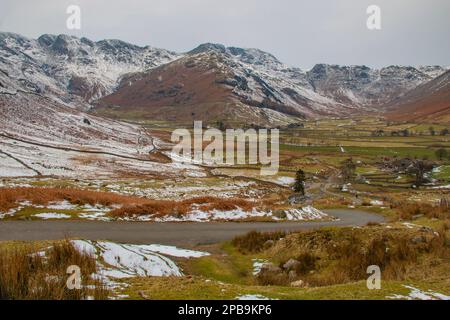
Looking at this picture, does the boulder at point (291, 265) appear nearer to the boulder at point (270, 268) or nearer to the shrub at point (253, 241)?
the boulder at point (270, 268)

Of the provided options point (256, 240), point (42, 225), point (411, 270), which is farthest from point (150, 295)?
point (42, 225)

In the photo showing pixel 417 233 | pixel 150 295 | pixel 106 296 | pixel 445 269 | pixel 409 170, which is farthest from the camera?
pixel 409 170

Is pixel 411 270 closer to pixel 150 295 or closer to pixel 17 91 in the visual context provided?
pixel 150 295

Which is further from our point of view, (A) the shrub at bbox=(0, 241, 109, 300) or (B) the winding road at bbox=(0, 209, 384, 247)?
(B) the winding road at bbox=(0, 209, 384, 247)

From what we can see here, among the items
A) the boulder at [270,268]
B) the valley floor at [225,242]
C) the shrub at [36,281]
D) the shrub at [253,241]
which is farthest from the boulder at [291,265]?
the shrub at [36,281]

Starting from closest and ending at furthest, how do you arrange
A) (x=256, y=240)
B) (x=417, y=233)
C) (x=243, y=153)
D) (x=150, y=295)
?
(x=150, y=295)
(x=417, y=233)
(x=256, y=240)
(x=243, y=153)

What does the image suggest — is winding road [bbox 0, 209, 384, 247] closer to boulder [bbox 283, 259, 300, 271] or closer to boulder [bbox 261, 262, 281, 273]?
boulder [bbox 261, 262, 281, 273]

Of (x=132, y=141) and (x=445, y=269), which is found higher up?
(x=132, y=141)

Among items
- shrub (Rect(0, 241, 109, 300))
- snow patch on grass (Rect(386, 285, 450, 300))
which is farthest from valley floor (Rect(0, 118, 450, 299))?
shrub (Rect(0, 241, 109, 300))
